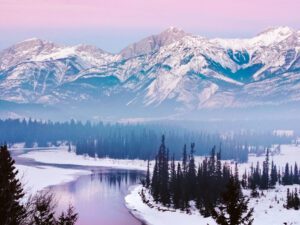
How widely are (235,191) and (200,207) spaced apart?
250ft

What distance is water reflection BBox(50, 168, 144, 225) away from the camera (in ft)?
354

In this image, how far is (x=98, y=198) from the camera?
5536 inches

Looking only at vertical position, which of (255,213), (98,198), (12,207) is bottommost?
(98,198)

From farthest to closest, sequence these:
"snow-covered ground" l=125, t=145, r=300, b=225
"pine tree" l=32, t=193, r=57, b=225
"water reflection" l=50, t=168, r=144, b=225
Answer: "water reflection" l=50, t=168, r=144, b=225 → "snow-covered ground" l=125, t=145, r=300, b=225 → "pine tree" l=32, t=193, r=57, b=225

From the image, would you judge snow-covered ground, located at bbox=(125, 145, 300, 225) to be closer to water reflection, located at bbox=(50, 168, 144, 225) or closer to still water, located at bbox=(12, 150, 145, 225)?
still water, located at bbox=(12, 150, 145, 225)

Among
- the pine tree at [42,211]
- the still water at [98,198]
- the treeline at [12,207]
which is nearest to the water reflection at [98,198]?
the still water at [98,198]

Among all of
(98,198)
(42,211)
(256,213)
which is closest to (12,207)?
(42,211)

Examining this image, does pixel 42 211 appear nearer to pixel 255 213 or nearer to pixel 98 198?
pixel 255 213

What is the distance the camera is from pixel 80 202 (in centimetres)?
13300

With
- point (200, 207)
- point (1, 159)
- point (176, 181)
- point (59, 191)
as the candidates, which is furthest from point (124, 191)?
point (1, 159)

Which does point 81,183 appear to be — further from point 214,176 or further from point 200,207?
point 200,207

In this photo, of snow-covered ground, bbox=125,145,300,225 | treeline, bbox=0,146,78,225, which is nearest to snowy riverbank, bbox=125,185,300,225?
snow-covered ground, bbox=125,145,300,225

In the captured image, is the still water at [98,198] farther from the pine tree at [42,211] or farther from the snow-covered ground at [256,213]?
the pine tree at [42,211]

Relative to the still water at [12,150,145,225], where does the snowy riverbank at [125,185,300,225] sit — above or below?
above
